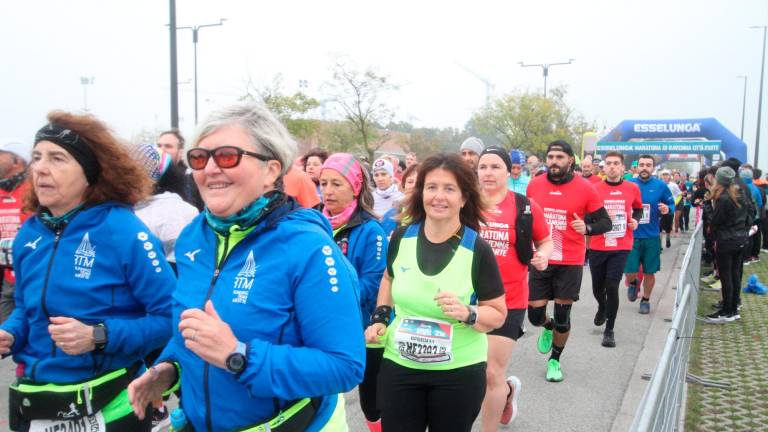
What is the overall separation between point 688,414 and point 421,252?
10.1 feet

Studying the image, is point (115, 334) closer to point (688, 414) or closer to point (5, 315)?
point (5, 315)

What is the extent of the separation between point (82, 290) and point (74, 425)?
0.56m

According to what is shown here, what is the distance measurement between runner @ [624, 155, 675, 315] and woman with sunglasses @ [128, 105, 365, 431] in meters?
7.55

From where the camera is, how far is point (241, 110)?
6.62 ft

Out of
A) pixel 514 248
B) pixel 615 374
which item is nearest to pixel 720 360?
pixel 615 374

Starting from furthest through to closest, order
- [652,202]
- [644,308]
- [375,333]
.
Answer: [652,202]
[644,308]
[375,333]

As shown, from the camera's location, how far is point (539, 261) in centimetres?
416

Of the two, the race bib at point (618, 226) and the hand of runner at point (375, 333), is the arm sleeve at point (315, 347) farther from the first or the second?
the race bib at point (618, 226)

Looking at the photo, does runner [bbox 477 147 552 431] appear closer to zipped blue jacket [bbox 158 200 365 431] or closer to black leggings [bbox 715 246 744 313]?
zipped blue jacket [bbox 158 200 365 431]

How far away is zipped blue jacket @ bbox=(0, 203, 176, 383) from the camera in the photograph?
2.51 meters

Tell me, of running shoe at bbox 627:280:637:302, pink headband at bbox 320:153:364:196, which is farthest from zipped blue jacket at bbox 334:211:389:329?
running shoe at bbox 627:280:637:302

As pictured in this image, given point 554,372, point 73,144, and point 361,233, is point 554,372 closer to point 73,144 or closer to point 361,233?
point 361,233

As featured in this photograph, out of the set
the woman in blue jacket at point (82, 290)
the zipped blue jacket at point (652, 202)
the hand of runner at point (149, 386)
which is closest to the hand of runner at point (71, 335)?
the woman in blue jacket at point (82, 290)

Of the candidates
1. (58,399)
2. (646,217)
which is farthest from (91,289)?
Answer: (646,217)
